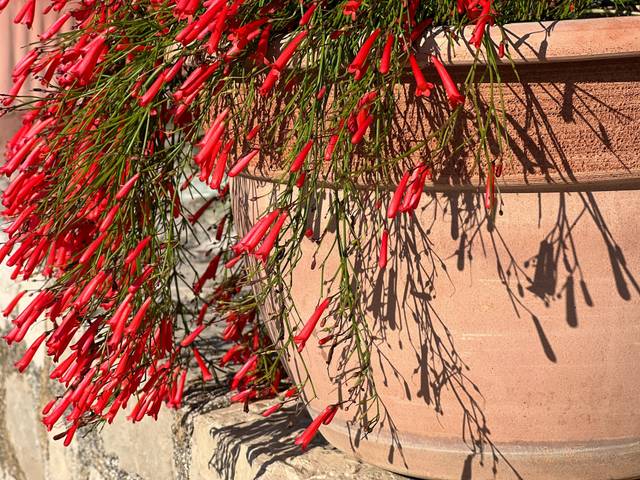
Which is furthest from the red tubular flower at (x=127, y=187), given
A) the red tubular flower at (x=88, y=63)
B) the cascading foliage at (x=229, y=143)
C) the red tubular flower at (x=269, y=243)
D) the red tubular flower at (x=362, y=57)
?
the red tubular flower at (x=362, y=57)

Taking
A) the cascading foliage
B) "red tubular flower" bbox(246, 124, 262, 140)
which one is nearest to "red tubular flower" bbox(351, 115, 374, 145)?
the cascading foliage

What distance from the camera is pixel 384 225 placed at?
108cm

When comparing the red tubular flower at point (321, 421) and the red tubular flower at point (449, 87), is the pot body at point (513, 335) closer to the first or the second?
the red tubular flower at point (321, 421)

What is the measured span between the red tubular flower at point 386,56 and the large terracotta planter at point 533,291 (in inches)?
3.7

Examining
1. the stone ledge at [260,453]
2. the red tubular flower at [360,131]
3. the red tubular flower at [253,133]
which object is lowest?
A: the stone ledge at [260,453]

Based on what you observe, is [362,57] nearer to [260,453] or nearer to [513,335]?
[513,335]

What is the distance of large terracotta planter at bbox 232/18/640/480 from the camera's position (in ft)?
3.32

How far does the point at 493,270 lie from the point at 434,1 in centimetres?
32

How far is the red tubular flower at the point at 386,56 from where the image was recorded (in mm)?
883

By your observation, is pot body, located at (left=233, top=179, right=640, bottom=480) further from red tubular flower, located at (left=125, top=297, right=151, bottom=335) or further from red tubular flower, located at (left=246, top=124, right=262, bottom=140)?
red tubular flower, located at (left=125, top=297, right=151, bottom=335)

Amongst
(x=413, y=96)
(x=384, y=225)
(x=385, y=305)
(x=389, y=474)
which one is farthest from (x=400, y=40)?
(x=389, y=474)

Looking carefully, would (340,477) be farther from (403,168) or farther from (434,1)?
(434,1)

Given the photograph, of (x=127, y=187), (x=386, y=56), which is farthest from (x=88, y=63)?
(x=386, y=56)

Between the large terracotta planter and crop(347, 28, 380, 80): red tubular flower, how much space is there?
0.11 metres
